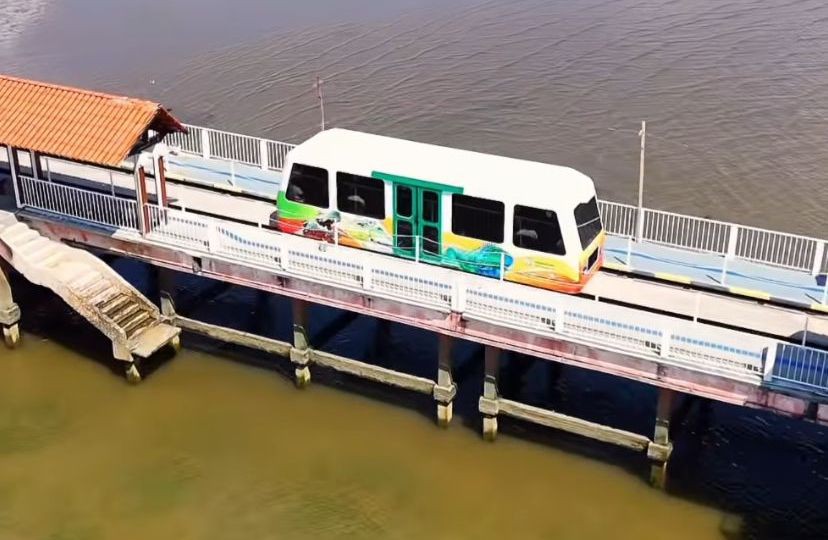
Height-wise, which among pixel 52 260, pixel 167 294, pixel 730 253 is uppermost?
pixel 730 253

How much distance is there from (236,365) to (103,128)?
6788 millimetres

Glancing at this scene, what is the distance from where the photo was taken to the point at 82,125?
89.6ft

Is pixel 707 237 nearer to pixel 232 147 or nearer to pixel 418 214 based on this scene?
pixel 418 214

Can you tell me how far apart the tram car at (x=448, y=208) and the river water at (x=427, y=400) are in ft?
11.1

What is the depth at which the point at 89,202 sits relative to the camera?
2875cm

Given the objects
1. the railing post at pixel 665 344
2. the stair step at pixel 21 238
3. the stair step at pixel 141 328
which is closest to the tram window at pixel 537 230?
the railing post at pixel 665 344

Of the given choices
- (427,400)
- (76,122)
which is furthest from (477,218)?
(76,122)

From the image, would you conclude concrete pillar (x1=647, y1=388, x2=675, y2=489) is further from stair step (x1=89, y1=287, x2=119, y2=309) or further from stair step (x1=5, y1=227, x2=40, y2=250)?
stair step (x1=5, y1=227, x2=40, y2=250)

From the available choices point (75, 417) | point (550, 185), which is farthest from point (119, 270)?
point (550, 185)

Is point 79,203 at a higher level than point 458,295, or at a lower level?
higher

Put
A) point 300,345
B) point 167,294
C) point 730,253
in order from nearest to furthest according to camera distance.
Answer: point 730,253 → point 300,345 → point 167,294

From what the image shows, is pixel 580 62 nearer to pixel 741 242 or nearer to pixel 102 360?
pixel 741 242

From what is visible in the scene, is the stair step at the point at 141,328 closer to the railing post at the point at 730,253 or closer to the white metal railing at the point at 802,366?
the railing post at the point at 730,253

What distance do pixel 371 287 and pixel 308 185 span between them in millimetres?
3336
